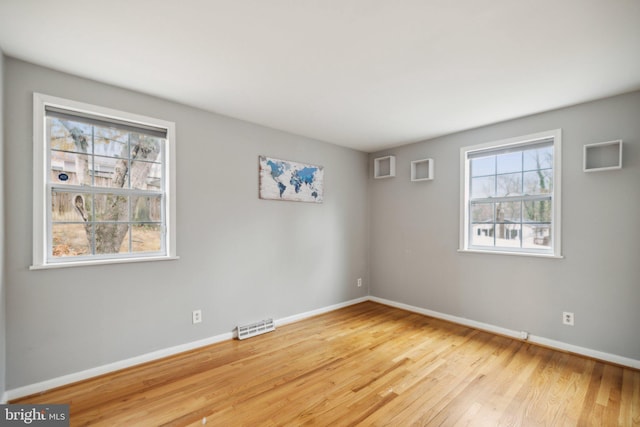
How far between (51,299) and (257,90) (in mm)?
2356

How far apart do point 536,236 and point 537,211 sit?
0.27 meters

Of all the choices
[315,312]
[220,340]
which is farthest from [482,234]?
[220,340]

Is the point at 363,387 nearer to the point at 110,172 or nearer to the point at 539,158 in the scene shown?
the point at 110,172

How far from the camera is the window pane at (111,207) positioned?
2.60 meters

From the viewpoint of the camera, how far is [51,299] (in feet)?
7.61

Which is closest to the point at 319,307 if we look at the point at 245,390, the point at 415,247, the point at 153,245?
the point at 415,247

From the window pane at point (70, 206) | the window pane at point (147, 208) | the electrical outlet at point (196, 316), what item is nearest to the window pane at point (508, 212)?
the electrical outlet at point (196, 316)

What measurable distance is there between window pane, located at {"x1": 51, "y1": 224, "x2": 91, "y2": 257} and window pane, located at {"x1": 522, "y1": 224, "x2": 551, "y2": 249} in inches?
171

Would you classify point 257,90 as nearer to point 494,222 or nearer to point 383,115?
point 383,115

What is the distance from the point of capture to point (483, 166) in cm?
373

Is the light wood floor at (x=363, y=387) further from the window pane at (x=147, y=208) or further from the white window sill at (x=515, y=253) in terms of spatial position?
the window pane at (x=147, y=208)

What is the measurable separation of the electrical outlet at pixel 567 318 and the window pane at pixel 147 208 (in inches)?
163

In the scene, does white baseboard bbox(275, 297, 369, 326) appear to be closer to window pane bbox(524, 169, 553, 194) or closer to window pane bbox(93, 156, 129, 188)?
window pane bbox(93, 156, 129, 188)
